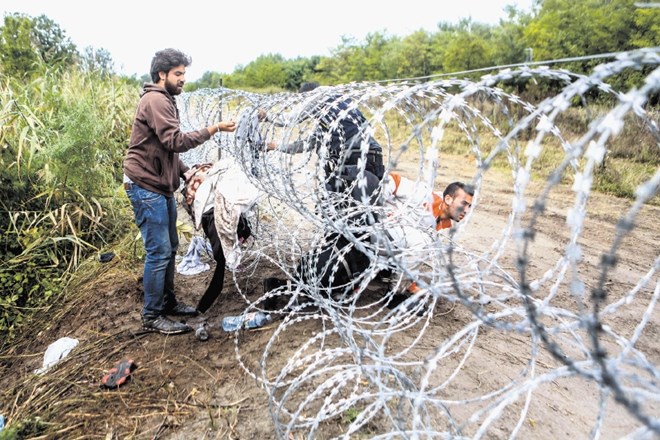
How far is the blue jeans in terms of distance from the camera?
321 cm

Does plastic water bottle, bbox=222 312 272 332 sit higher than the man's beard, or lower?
lower

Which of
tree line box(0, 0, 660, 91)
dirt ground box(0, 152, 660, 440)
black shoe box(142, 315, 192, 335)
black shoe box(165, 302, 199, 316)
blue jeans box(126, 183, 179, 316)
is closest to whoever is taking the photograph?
dirt ground box(0, 152, 660, 440)

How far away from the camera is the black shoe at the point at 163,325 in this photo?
11.5ft

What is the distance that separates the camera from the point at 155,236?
3.30 metres

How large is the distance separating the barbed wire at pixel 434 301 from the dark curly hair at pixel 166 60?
2.12ft

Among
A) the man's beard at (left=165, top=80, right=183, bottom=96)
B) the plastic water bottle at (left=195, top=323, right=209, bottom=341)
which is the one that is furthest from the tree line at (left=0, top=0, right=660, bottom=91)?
the plastic water bottle at (left=195, top=323, right=209, bottom=341)

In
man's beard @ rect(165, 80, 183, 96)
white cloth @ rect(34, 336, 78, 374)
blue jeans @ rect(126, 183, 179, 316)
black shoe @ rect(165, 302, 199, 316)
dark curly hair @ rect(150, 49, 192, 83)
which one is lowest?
white cloth @ rect(34, 336, 78, 374)

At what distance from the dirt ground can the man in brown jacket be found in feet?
1.51

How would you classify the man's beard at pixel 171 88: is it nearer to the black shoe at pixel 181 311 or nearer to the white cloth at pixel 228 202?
the white cloth at pixel 228 202

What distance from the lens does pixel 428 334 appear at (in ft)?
11.4

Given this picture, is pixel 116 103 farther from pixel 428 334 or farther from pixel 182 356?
pixel 428 334

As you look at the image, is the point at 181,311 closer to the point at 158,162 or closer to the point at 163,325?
the point at 163,325

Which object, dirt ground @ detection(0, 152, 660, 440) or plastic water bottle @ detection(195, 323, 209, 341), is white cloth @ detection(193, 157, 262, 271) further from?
plastic water bottle @ detection(195, 323, 209, 341)

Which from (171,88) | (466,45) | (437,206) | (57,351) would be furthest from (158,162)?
(466,45)
